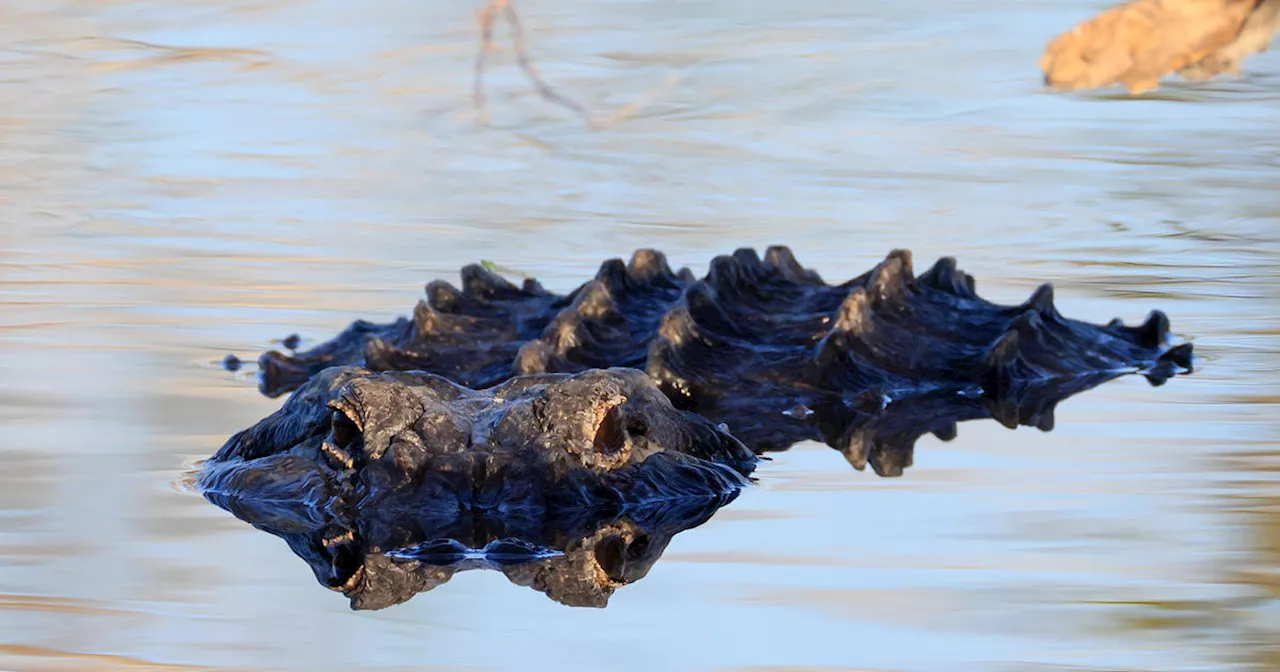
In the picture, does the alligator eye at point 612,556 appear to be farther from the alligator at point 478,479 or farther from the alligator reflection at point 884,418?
the alligator reflection at point 884,418

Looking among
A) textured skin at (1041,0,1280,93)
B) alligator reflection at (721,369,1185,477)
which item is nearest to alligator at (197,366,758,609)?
alligator reflection at (721,369,1185,477)

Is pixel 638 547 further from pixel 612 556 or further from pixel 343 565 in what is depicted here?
pixel 343 565

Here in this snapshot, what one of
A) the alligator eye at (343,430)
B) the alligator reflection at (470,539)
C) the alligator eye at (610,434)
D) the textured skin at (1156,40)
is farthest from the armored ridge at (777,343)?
the textured skin at (1156,40)

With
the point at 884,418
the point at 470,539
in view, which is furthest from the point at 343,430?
the point at 884,418

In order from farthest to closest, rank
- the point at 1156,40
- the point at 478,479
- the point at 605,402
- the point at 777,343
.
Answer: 1. the point at 777,343
2. the point at 605,402
3. the point at 478,479
4. the point at 1156,40

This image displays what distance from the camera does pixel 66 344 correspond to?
26.5 ft

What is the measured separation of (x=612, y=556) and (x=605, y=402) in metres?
0.59

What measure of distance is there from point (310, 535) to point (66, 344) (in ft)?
10.7

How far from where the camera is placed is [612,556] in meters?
4.86

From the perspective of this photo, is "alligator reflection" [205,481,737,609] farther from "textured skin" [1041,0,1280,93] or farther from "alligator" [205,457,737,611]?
"textured skin" [1041,0,1280,93]

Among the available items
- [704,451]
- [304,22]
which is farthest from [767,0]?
[704,451]

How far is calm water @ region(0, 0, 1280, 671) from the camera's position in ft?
14.4

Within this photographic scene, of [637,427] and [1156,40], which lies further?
[637,427]

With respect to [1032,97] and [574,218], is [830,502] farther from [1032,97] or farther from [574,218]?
[1032,97]
